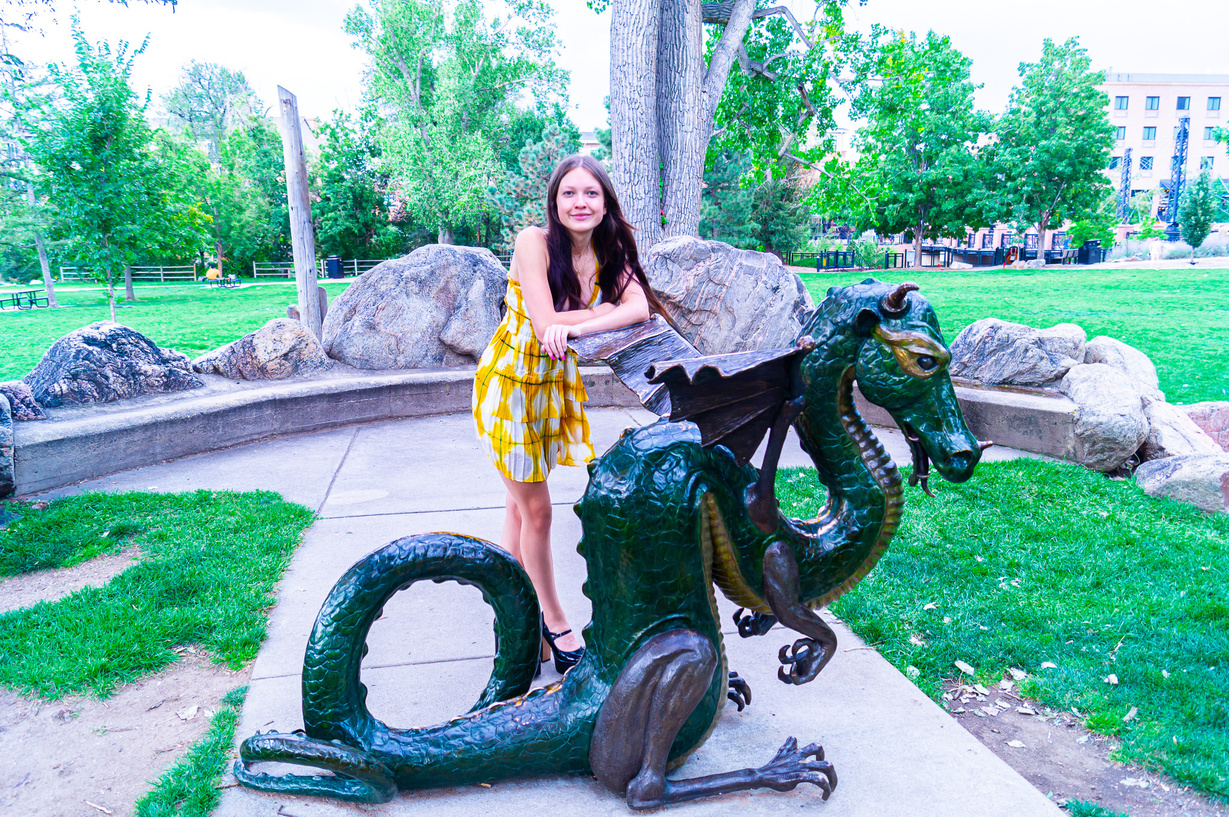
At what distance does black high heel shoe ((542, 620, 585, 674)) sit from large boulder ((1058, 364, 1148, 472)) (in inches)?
183

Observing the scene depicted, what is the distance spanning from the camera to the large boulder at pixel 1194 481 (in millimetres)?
4691

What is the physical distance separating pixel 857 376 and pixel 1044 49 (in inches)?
1677

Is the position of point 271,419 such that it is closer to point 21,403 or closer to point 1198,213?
point 21,403

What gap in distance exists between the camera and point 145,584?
3.68 metres

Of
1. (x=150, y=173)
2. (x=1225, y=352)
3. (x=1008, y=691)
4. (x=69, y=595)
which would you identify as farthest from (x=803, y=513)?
(x=150, y=173)

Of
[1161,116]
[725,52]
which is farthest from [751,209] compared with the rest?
[1161,116]

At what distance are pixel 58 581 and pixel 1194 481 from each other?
Answer: 6.83 metres

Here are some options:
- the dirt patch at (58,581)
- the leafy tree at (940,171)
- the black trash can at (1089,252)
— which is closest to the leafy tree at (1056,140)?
the leafy tree at (940,171)

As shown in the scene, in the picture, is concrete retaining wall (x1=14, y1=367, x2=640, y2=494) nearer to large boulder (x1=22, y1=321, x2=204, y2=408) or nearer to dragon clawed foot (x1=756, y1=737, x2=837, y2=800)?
large boulder (x1=22, y1=321, x2=204, y2=408)

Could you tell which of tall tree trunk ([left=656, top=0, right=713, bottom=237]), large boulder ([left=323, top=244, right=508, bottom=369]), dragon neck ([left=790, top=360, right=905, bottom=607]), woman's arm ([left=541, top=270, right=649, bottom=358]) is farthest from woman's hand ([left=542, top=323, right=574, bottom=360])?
tall tree trunk ([left=656, top=0, right=713, bottom=237])

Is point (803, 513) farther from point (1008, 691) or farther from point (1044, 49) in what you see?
point (1044, 49)

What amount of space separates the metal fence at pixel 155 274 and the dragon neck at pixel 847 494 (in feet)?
139

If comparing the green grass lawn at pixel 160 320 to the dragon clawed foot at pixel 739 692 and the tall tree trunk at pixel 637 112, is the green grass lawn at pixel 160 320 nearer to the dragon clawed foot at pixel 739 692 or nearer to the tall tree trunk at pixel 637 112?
the tall tree trunk at pixel 637 112

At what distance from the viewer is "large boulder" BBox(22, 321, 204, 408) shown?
5918mm
